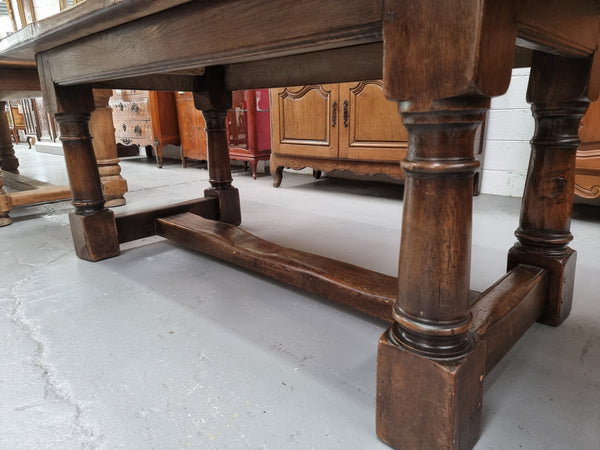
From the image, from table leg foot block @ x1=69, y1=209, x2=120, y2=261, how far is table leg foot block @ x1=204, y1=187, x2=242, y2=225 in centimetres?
42

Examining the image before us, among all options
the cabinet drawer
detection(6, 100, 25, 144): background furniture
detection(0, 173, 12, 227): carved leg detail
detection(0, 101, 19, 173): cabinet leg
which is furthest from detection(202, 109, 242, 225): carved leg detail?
detection(6, 100, 25, 144): background furniture

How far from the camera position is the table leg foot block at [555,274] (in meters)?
0.88

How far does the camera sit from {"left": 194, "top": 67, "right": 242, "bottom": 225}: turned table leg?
1.53m

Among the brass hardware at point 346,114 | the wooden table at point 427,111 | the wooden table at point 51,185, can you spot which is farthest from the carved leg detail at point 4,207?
the brass hardware at point 346,114

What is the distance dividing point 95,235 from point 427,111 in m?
1.25

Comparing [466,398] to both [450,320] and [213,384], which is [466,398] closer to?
[450,320]

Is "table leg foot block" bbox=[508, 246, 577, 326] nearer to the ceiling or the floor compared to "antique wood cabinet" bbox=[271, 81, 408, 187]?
nearer to the floor

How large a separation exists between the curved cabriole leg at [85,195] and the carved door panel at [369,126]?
1.37 meters

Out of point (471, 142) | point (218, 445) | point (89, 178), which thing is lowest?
point (218, 445)

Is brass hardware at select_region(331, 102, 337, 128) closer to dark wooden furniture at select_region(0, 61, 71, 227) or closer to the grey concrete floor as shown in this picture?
the grey concrete floor

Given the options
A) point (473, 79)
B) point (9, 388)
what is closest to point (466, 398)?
point (473, 79)

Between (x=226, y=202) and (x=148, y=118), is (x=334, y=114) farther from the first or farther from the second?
(x=148, y=118)

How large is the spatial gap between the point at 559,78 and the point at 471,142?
466mm

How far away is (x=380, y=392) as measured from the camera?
0.60m
